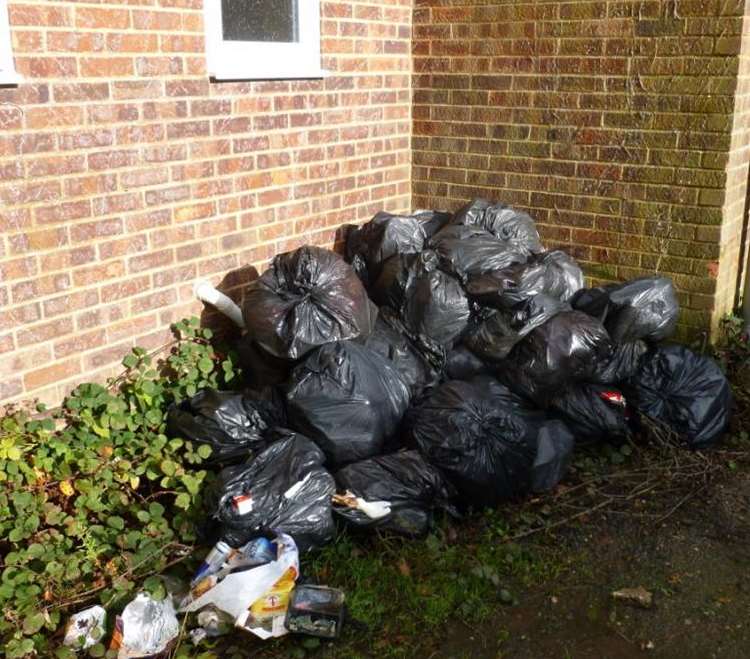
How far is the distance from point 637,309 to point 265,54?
243 cm

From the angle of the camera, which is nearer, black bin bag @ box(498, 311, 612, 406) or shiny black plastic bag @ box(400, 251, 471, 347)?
black bin bag @ box(498, 311, 612, 406)

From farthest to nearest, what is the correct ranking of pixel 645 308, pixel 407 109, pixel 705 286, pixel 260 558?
pixel 407 109, pixel 705 286, pixel 645 308, pixel 260 558

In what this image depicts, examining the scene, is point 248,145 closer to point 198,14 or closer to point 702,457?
point 198,14

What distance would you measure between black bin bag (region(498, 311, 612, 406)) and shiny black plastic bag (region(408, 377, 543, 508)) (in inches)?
11.1

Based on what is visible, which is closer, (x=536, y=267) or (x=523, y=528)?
(x=523, y=528)

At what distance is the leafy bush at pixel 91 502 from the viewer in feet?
10.8

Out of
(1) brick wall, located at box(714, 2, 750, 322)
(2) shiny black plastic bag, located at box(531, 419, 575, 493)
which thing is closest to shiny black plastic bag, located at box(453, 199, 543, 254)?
(1) brick wall, located at box(714, 2, 750, 322)

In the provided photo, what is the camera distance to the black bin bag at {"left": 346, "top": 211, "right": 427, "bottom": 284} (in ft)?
16.3

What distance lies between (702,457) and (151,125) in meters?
3.15

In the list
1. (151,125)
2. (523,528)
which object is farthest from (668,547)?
(151,125)

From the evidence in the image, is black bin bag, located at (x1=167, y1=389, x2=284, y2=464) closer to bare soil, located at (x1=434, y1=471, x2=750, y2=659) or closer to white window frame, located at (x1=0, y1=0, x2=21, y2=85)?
bare soil, located at (x1=434, y1=471, x2=750, y2=659)

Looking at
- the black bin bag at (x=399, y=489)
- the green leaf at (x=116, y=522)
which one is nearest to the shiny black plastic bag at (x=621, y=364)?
the black bin bag at (x=399, y=489)

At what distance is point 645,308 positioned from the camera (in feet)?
15.3

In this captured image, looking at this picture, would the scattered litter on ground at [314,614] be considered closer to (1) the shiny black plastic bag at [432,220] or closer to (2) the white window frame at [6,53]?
(2) the white window frame at [6,53]
